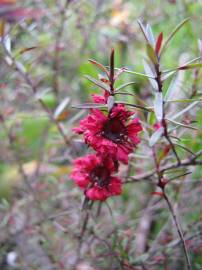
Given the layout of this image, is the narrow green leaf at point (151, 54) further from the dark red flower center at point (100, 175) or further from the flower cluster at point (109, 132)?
the dark red flower center at point (100, 175)

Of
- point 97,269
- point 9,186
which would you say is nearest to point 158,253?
point 97,269

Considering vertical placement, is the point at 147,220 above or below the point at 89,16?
below

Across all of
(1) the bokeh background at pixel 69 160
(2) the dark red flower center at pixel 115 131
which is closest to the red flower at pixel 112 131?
(2) the dark red flower center at pixel 115 131

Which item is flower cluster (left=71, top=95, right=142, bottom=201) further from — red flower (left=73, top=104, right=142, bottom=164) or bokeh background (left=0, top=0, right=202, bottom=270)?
bokeh background (left=0, top=0, right=202, bottom=270)

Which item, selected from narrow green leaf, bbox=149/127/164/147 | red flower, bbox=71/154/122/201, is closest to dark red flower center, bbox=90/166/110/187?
red flower, bbox=71/154/122/201

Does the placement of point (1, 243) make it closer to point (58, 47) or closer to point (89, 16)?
point (58, 47)

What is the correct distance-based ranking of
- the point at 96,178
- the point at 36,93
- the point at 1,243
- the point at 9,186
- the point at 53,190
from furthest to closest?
the point at 9,186, the point at 53,190, the point at 1,243, the point at 36,93, the point at 96,178
